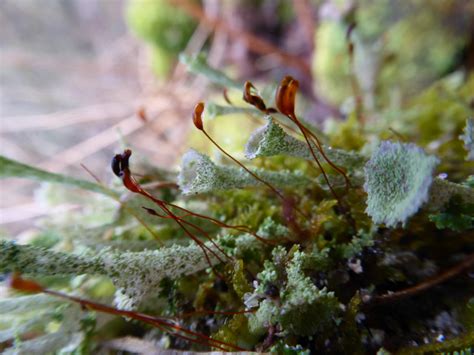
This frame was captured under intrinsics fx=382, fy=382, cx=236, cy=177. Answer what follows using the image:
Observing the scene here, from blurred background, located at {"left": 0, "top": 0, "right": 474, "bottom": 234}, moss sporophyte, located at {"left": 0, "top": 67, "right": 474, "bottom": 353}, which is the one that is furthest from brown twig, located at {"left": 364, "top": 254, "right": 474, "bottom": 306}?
blurred background, located at {"left": 0, "top": 0, "right": 474, "bottom": 234}

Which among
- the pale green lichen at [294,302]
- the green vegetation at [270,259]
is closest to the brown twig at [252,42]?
the green vegetation at [270,259]

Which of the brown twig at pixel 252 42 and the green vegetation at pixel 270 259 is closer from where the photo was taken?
the green vegetation at pixel 270 259

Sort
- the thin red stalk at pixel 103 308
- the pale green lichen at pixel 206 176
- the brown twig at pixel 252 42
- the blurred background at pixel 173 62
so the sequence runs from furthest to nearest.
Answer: the brown twig at pixel 252 42 < the blurred background at pixel 173 62 < the pale green lichen at pixel 206 176 < the thin red stalk at pixel 103 308

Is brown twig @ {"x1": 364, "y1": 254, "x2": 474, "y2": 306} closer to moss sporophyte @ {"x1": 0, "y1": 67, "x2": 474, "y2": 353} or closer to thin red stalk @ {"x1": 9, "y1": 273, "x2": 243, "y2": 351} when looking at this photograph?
moss sporophyte @ {"x1": 0, "y1": 67, "x2": 474, "y2": 353}

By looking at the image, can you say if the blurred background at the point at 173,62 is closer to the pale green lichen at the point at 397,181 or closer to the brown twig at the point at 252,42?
the brown twig at the point at 252,42

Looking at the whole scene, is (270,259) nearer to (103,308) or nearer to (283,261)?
(283,261)

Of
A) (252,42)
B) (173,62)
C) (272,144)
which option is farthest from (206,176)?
(173,62)

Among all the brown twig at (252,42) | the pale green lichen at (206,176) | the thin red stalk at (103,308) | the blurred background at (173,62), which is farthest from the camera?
the brown twig at (252,42)

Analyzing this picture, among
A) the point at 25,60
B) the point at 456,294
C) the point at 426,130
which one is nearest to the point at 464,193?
the point at 456,294
